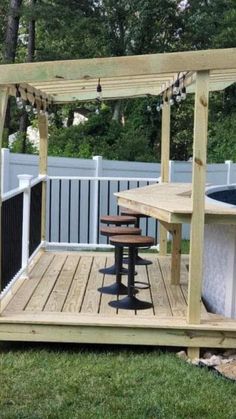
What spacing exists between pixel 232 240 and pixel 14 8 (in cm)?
1064

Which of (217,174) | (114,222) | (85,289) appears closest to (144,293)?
(85,289)

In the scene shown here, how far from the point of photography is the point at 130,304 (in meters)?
4.75

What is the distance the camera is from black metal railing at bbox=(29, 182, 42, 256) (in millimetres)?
6453

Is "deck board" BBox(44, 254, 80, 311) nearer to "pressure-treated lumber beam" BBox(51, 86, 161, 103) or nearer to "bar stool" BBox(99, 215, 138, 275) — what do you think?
"bar stool" BBox(99, 215, 138, 275)

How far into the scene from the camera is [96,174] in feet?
30.9

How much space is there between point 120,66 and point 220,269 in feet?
6.02

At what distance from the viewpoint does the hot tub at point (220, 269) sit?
4.55 meters

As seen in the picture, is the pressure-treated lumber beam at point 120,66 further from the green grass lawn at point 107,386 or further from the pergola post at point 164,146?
the pergola post at point 164,146

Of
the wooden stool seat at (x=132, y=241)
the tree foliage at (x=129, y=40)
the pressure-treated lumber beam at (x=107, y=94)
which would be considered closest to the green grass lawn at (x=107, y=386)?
the wooden stool seat at (x=132, y=241)

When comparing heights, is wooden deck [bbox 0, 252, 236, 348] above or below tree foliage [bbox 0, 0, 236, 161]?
below

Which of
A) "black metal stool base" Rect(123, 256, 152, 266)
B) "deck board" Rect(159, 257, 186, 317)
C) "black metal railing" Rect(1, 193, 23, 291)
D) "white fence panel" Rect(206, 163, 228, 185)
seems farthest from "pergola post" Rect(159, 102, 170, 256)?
"white fence panel" Rect(206, 163, 228, 185)

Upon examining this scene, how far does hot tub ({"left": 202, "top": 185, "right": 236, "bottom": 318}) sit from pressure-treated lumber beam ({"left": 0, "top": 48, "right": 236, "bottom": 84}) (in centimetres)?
113

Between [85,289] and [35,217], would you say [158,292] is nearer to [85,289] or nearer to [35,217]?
[85,289]

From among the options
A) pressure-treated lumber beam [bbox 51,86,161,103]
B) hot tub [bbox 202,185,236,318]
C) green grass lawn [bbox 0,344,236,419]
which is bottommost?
green grass lawn [bbox 0,344,236,419]
